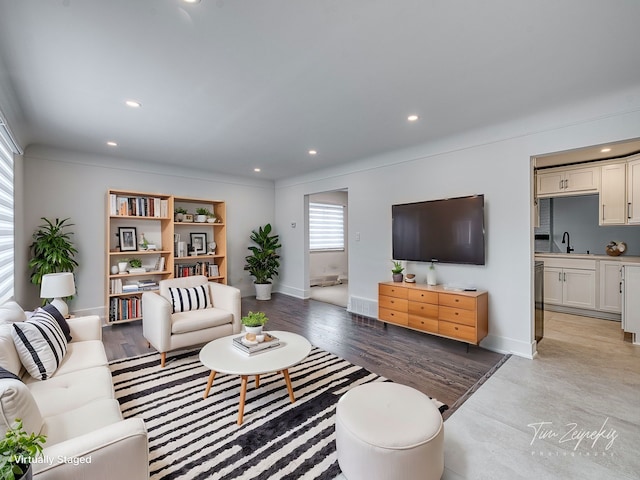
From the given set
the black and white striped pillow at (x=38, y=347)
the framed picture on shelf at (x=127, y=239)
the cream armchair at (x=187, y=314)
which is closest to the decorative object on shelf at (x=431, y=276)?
the cream armchair at (x=187, y=314)

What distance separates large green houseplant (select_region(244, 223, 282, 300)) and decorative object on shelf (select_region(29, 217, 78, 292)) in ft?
9.29

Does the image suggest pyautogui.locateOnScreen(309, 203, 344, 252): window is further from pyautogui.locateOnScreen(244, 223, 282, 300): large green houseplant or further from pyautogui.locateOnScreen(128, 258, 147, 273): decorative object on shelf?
pyautogui.locateOnScreen(128, 258, 147, 273): decorative object on shelf

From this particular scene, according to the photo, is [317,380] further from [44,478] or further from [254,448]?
[44,478]

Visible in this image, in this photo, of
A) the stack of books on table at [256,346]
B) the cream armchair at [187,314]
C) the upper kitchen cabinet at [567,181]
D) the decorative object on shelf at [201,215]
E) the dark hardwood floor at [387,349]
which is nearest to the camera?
the stack of books on table at [256,346]

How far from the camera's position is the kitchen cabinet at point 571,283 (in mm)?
4504

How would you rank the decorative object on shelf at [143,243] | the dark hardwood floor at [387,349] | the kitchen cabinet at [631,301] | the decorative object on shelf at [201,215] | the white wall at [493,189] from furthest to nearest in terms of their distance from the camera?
the decorative object on shelf at [201,215] < the decorative object on shelf at [143,243] < the kitchen cabinet at [631,301] < the white wall at [493,189] < the dark hardwood floor at [387,349]

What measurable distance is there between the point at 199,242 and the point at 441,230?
414 centimetres

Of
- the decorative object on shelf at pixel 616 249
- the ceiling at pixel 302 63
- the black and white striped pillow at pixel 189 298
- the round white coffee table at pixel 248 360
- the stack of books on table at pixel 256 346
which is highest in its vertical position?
the ceiling at pixel 302 63

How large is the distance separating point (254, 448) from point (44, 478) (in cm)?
110

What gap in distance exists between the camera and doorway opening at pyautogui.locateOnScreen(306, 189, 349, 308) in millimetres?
7598

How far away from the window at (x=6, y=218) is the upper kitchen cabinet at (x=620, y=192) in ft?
23.7

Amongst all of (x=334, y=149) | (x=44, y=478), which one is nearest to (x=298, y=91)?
(x=334, y=149)

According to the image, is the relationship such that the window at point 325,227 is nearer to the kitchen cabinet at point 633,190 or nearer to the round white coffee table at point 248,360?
the round white coffee table at point 248,360

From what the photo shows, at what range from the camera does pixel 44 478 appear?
3.24 ft
